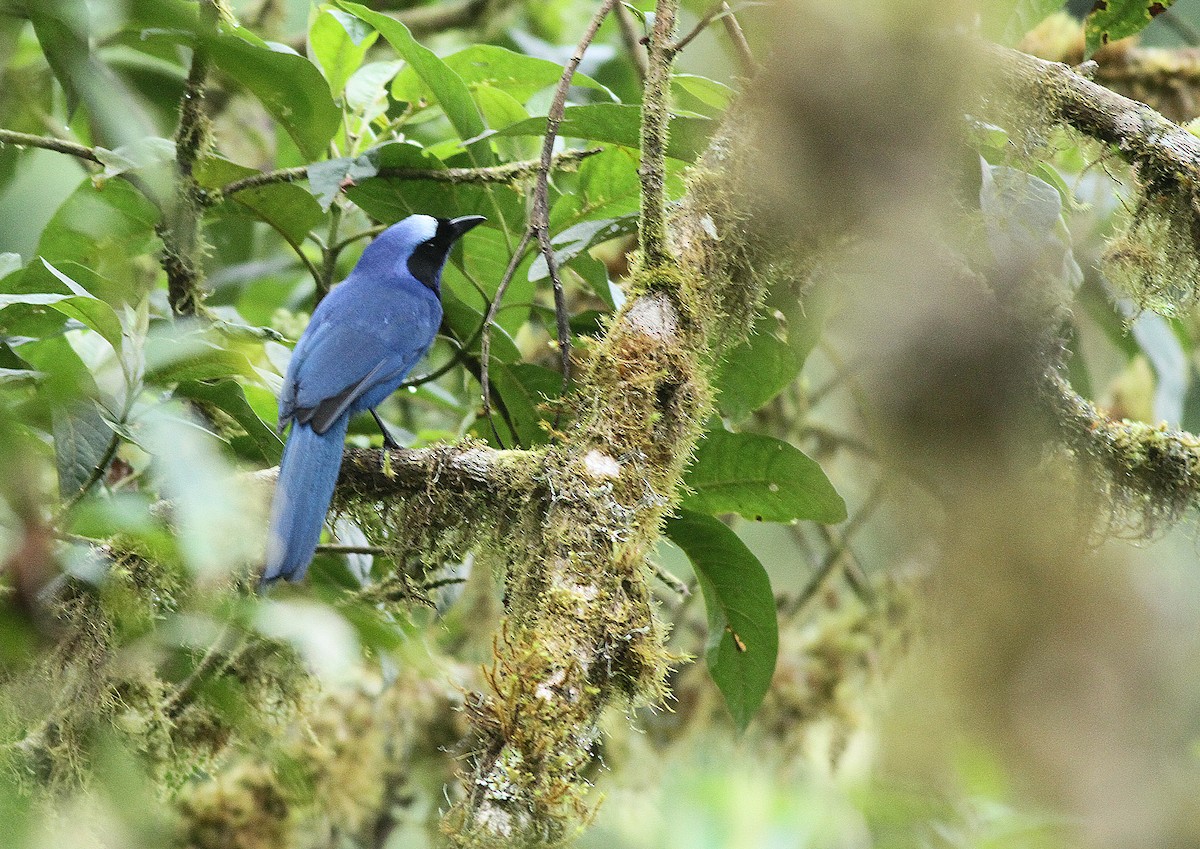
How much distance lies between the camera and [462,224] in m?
3.42

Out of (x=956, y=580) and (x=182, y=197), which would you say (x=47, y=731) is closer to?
(x=182, y=197)

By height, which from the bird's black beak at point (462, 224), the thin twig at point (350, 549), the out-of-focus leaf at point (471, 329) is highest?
the bird's black beak at point (462, 224)

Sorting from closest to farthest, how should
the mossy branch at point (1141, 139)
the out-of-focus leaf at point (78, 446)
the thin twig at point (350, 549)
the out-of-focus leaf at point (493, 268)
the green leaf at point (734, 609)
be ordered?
the out-of-focus leaf at point (78, 446) < the mossy branch at point (1141, 139) < the green leaf at point (734, 609) < the thin twig at point (350, 549) < the out-of-focus leaf at point (493, 268)

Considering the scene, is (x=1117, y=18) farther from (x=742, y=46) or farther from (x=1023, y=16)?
(x=742, y=46)

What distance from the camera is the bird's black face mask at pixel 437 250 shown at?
135 inches

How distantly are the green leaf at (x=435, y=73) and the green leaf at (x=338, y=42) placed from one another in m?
0.33

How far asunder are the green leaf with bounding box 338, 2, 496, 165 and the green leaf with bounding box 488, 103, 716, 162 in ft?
0.41

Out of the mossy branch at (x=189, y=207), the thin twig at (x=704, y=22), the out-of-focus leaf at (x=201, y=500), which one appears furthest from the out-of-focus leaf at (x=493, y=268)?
the out-of-focus leaf at (x=201, y=500)

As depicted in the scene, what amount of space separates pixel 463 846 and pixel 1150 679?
1.27 metres

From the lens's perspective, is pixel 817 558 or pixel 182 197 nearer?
pixel 182 197

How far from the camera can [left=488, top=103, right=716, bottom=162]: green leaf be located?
3004mm

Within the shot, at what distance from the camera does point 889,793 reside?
2076 millimetres

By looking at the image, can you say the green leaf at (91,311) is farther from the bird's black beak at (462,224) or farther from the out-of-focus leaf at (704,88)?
the out-of-focus leaf at (704,88)

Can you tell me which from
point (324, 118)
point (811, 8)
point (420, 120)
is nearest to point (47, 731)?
point (324, 118)
